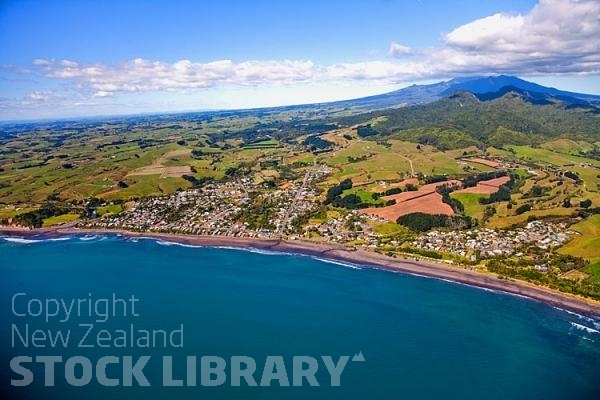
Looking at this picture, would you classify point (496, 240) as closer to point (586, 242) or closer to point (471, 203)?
point (586, 242)

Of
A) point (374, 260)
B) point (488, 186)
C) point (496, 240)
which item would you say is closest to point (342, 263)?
point (374, 260)

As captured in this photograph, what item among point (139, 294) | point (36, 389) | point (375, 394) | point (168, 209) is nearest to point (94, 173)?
point (168, 209)

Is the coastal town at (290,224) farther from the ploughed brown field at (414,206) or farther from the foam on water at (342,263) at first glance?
the foam on water at (342,263)

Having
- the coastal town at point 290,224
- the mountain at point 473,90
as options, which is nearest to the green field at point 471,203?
the coastal town at point 290,224

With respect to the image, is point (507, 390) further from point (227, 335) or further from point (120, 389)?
point (120, 389)

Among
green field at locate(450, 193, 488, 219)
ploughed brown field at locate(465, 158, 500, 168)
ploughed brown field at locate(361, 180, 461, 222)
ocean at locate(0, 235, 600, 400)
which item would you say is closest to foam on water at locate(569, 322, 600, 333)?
ocean at locate(0, 235, 600, 400)
